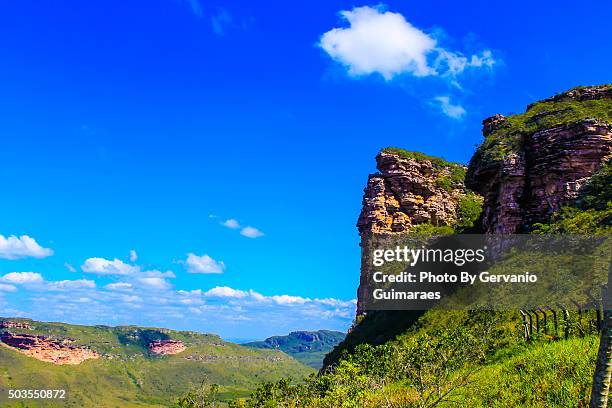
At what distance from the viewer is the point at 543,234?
2334 inches

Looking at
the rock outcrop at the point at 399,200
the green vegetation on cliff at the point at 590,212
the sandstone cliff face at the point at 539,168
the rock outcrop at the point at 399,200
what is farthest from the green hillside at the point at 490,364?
the rock outcrop at the point at 399,200

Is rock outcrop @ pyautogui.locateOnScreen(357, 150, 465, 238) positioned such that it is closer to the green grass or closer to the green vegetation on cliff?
the green grass

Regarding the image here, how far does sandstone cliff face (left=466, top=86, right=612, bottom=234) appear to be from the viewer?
204 ft

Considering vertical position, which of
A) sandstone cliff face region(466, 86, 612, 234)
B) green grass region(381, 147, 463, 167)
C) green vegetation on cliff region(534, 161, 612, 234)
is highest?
green grass region(381, 147, 463, 167)

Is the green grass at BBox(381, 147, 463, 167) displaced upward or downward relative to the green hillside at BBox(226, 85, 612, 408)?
upward

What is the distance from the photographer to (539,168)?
215 feet

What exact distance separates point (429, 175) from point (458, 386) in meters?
90.1

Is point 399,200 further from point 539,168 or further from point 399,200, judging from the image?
point 539,168

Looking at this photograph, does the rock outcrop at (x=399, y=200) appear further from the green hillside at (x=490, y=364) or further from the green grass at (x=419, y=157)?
the green hillside at (x=490, y=364)

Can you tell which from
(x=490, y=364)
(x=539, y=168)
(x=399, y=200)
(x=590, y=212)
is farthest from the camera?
(x=399, y=200)

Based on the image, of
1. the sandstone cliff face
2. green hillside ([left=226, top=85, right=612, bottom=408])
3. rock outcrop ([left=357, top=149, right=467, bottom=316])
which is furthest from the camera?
rock outcrop ([left=357, top=149, right=467, bottom=316])

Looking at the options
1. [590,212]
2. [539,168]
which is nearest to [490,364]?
[590,212]

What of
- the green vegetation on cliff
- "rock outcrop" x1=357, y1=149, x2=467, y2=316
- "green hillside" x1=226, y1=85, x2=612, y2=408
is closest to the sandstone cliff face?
the green vegetation on cliff

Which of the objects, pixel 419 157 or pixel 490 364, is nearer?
pixel 490 364
